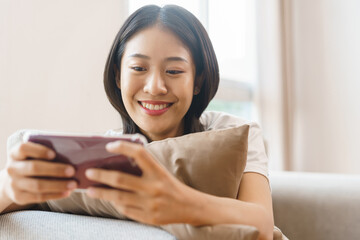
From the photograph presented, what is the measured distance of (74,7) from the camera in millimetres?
1853

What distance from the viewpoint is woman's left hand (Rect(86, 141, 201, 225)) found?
672mm

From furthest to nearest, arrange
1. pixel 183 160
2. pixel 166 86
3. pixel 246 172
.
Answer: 1. pixel 166 86
2. pixel 246 172
3. pixel 183 160

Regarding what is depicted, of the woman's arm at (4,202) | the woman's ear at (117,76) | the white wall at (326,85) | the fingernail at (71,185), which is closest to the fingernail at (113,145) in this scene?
the fingernail at (71,185)

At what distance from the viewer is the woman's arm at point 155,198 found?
68 cm

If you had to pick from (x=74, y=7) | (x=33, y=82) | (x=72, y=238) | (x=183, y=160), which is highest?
(x=74, y=7)

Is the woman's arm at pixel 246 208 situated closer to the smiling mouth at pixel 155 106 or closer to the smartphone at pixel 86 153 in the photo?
the smartphone at pixel 86 153

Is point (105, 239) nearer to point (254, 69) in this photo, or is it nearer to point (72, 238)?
point (72, 238)

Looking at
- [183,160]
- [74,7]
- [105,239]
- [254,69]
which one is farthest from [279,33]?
[105,239]

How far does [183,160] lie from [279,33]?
8.24 feet

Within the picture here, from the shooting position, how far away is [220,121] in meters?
1.39

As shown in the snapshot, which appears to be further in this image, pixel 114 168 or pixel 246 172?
pixel 246 172

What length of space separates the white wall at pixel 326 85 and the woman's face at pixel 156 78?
220cm

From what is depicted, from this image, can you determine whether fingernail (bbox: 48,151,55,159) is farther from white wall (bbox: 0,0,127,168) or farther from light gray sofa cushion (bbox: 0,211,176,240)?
white wall (bbox: 0,0,127,168)

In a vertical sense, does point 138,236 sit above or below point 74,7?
below
